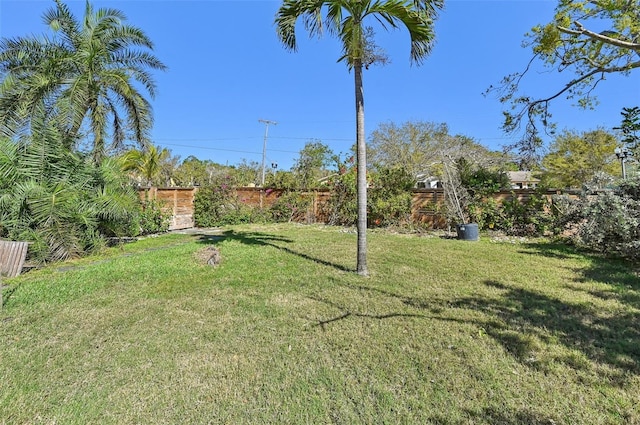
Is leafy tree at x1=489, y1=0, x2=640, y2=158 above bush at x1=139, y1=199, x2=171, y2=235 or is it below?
above

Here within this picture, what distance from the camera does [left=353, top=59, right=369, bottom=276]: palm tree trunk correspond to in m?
4.92

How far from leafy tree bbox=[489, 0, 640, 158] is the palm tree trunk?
4788mm

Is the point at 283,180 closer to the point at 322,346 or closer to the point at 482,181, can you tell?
the point at 482,181

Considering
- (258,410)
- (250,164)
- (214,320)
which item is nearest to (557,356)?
(258,410)

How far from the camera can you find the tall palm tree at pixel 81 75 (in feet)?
23.9

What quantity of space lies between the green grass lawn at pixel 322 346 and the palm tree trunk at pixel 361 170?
0.38 m

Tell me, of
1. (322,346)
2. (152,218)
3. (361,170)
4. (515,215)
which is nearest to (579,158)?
(515,215)

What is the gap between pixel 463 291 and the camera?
4211mm

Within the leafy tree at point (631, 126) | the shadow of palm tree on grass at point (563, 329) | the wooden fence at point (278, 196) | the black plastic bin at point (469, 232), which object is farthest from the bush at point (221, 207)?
the leafy tree at point (631, 126)

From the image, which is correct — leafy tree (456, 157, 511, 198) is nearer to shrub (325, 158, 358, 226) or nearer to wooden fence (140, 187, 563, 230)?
wooden fence (140, 187, 563, 230)

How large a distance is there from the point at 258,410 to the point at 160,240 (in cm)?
818

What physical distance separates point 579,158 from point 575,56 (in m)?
→ 17.1

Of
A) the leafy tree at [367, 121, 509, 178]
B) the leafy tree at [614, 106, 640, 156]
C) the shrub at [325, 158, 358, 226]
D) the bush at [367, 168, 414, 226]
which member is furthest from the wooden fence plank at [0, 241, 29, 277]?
the leafy tree at [367, 121, 509, 178]

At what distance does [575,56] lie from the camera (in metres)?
8.05
